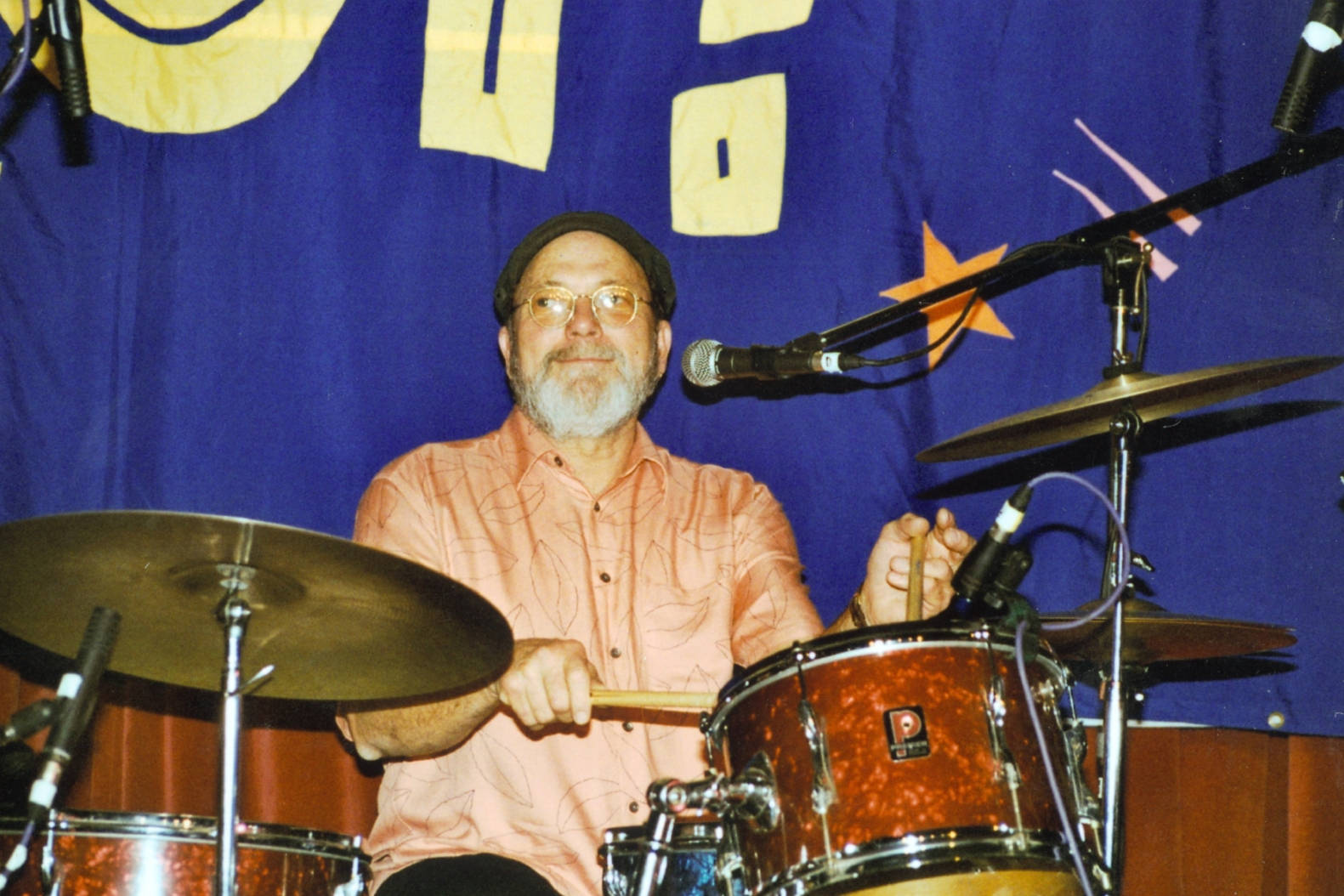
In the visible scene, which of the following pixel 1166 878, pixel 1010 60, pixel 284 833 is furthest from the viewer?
pixel 1010 60

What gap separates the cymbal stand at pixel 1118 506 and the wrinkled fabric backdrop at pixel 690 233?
0.43 metres

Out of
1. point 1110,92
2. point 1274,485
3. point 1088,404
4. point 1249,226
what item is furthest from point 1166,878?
point 1110,92

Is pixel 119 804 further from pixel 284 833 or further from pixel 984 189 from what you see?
pixel 984 189

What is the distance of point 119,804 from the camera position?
7.64ft

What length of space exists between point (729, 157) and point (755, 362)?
0.73 m

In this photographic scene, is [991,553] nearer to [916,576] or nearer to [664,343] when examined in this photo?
[916,576]

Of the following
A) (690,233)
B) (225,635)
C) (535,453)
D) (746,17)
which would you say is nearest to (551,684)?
(225,635)

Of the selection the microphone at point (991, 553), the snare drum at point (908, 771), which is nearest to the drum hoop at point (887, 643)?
the snare drum at point (908, 771)

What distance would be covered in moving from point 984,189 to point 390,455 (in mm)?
1262

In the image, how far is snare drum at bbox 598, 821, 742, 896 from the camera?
1.82 meters

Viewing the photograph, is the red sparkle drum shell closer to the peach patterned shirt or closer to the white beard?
the peach patterned shirt

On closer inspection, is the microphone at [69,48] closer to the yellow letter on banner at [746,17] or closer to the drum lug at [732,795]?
the drum lug at [732,795]

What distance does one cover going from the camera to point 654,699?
74.4 inches

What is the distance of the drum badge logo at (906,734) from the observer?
1.58 metres
